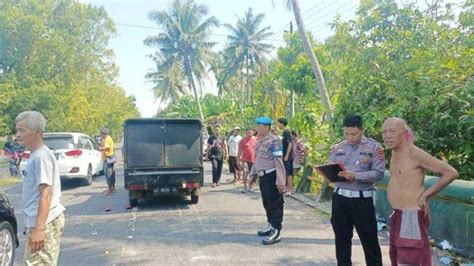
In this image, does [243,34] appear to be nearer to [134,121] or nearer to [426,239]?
[134,121]

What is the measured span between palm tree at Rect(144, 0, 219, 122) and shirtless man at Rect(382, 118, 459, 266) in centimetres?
3330

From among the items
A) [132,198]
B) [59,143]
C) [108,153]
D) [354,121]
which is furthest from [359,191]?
[59,143]

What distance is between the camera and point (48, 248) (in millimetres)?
3395

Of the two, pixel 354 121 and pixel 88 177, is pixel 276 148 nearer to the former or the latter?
pixel 354 121

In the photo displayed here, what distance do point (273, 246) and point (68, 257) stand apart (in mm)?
2789

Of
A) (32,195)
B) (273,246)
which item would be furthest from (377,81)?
(32,195)

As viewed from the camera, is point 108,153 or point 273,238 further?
point 108,153

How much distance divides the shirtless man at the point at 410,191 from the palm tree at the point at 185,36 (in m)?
33.3

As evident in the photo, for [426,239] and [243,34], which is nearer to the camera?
[426,239]

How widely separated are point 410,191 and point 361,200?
0.82m

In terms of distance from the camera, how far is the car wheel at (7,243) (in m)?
4.93

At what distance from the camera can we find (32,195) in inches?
133

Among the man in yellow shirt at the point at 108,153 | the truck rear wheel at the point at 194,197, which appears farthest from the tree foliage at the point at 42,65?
the truck rear wheel at the point at 194,197

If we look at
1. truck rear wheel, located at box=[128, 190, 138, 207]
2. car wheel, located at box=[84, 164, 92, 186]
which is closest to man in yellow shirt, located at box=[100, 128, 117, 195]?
truck rear wheel, located at box=[128, 190, 138, 207]
